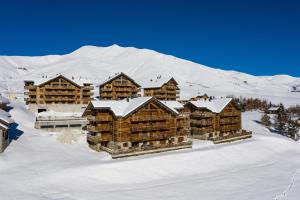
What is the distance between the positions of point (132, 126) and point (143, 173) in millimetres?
11328

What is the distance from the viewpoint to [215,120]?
6806 centimetres

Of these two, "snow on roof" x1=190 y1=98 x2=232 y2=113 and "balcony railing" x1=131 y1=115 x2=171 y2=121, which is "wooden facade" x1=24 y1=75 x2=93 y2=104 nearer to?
"snow on roof" x1=190 y1=98 x2=232 y2=113

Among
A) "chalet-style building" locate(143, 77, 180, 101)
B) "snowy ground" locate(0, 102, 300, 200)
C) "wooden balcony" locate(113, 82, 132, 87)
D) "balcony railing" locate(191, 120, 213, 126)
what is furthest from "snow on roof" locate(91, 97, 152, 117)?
"chalet-style building" locate(143, 77, 180, 101)

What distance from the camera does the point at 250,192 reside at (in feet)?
121

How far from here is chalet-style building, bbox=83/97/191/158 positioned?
51.5 m

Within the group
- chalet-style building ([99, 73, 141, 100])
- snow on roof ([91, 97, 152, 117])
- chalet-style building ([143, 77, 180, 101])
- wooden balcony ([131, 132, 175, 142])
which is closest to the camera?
snow on roof ([91, 97, 152, 117])

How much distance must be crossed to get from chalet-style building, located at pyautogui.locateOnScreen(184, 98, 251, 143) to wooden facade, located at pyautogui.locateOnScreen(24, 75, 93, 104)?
27089 mm

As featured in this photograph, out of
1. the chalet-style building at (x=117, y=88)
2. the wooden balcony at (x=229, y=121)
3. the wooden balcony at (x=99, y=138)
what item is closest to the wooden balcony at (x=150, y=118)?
the wooden balcony at (x=99, y=138)

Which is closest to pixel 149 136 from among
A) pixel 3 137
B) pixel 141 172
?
pixel 141 172

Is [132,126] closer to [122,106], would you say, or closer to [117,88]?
[122,106]

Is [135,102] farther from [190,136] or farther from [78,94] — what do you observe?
[78,94]

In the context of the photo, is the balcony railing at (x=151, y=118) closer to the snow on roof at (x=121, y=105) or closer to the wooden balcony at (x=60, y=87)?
the snow on roof at (x=121, y=105)

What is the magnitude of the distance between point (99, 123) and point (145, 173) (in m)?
13.0

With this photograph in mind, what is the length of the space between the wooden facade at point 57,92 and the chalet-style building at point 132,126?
27.5 m
